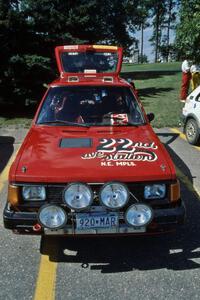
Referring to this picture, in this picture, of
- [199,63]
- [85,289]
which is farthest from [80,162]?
[199,63]

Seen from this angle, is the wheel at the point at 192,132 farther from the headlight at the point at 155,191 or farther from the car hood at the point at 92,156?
the headlight at the point at 155,191

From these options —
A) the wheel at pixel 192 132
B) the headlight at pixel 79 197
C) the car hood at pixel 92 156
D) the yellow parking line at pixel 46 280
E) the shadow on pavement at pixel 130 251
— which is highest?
the car hood at pixel 92 156

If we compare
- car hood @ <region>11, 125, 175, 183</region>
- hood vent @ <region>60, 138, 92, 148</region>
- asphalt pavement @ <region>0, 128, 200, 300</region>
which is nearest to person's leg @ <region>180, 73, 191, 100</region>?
car hood @ <region>11, 125, 175, 183</region>

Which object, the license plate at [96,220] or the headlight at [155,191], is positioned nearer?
the license plate at [96,220]

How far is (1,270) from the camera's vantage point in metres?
4.08

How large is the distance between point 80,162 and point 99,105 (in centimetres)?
163

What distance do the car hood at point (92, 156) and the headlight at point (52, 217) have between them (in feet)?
0.89

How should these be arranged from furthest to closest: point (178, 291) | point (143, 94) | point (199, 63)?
point (143, 94) < point (199, 63) < point (178, 291)

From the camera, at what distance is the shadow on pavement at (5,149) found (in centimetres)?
794

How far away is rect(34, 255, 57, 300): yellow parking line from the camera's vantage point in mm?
3673

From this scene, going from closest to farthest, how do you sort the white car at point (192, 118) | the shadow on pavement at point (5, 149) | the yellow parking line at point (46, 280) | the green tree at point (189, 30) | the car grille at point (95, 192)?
1. the yellow parking line at point (46, 280)
2. the car grille at point (95, 192)
3. the shadow on pavement at point (5, 149)
4. the white car at point (192, 118)
5. the green tree at point (189, 30)

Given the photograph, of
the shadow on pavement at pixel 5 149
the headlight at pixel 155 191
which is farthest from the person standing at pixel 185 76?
the headlight at pixel 155 191

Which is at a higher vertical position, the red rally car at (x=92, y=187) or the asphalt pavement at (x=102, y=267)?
the red rally car at (x=92, y=187)

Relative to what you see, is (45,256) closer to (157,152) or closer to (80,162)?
(80,162)
